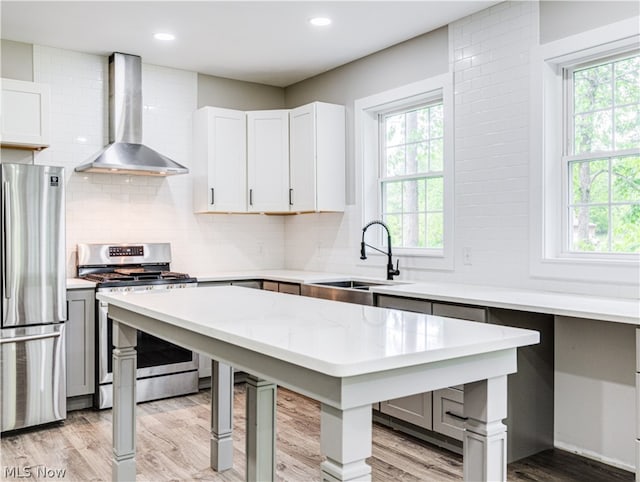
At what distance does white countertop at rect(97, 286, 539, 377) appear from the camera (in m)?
1.40

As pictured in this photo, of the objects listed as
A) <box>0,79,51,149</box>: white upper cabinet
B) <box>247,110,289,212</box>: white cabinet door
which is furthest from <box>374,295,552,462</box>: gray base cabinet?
<box>0,79,51,149</box>: white upper cabinet

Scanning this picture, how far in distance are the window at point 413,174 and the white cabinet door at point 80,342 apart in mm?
2368

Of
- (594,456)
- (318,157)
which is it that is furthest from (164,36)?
(594,456)

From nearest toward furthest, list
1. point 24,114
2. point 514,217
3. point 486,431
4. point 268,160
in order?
point 486,431 → point 514,217 → point 24,114 → point 268,160

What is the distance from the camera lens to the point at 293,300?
2533 millimetres

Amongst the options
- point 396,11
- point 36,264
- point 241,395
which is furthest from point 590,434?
point 36,264

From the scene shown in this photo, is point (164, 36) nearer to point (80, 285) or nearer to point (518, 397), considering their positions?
point (80, 285)

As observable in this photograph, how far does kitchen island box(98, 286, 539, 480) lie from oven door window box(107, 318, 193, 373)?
180 centimetres

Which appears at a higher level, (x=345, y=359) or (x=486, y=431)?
(x=345, y=359)

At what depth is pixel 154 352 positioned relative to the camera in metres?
4.21

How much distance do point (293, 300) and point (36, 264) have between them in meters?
1.99

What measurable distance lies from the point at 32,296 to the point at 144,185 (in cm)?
151

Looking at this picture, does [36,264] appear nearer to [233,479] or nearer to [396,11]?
[233,479]

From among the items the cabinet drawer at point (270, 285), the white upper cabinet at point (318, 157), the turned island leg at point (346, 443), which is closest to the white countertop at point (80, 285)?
the cabinet drawer at point (270, 285)
